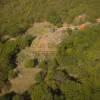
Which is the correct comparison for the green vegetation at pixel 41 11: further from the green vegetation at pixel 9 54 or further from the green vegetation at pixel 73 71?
the green vegetation at pixel 73 71

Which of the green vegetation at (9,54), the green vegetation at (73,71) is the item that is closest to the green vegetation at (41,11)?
the green vegetation at (9,54)

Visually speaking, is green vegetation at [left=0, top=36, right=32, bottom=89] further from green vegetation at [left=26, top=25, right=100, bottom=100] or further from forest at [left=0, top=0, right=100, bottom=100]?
green vegetation at [left=26, top=25, right=100, bottom=100]

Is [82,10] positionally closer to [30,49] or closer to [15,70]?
[30,49]

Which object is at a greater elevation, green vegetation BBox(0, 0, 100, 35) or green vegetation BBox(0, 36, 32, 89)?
green vegetation BBox(0, 0, 100, 35)

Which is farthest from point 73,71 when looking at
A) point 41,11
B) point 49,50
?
point 41,11

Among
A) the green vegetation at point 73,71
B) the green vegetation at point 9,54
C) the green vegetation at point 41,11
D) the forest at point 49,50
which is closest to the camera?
the green vegetation at point 73,71

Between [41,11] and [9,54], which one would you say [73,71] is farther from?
A: [41,11]

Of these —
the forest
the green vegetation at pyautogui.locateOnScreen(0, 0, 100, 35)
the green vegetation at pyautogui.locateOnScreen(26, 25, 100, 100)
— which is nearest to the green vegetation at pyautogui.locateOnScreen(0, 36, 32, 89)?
the forest

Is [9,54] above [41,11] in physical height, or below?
below

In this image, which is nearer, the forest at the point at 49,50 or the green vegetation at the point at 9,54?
the forest at the point at 49,50

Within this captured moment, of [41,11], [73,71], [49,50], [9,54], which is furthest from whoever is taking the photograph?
[41,11]

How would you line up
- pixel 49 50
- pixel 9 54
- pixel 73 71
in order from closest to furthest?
pixel 73 71 → pixel 9 54 → pixel 49 50
